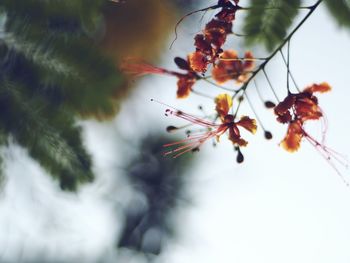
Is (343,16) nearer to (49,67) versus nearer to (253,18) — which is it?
(253,18)

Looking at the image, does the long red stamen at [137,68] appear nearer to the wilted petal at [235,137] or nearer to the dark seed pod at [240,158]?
the wilted petal at [235,137]

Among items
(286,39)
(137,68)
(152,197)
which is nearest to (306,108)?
(286,39)

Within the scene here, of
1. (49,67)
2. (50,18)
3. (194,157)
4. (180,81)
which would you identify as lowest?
(180,81)

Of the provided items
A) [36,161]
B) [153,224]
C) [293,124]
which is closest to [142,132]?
[153,224]

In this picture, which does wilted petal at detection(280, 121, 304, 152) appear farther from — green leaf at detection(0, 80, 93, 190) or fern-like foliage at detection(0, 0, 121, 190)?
green leaf at detection(0, 80, 93, 190)

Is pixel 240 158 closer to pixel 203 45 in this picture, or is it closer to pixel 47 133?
pixel 203 45

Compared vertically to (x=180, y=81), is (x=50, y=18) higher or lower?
higher

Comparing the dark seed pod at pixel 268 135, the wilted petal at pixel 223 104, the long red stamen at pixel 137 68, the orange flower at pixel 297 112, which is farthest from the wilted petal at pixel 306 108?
the long red stamen at pixel 137 68
